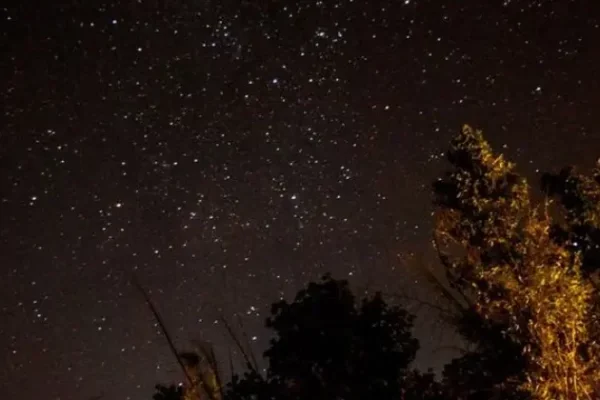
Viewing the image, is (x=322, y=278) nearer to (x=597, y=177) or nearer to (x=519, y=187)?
(x=519, y=187)

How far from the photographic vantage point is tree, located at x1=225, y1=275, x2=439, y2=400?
1342 centimetres

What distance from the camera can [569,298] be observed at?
11812 mm

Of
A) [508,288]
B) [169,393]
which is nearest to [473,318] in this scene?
[508,288]

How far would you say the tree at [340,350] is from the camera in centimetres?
1342

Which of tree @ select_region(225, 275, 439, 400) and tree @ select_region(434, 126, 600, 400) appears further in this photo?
tree @ select_region(225, 275, 439, 400)

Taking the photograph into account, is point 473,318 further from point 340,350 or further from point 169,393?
point 169,393

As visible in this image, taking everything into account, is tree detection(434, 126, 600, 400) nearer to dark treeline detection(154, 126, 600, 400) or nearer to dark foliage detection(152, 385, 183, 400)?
dark treeline detection(154, 126, 600, 400)

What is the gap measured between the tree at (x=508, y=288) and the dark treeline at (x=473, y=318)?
2 cm

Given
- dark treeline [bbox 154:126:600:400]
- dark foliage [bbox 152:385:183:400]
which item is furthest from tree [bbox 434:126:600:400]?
dark foliage [bbox 152:385:183:400]

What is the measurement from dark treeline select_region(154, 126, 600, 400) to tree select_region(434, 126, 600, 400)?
0.02m

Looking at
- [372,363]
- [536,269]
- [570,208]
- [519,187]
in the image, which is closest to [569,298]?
[536,269]

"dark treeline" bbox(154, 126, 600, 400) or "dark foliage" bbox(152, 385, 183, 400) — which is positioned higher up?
"dark foliage" bbox(152, 385, 183, 400)

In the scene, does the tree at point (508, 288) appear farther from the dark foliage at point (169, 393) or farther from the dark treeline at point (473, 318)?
the dark foliage at point (169, 393)

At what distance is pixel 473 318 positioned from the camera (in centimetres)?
1427
